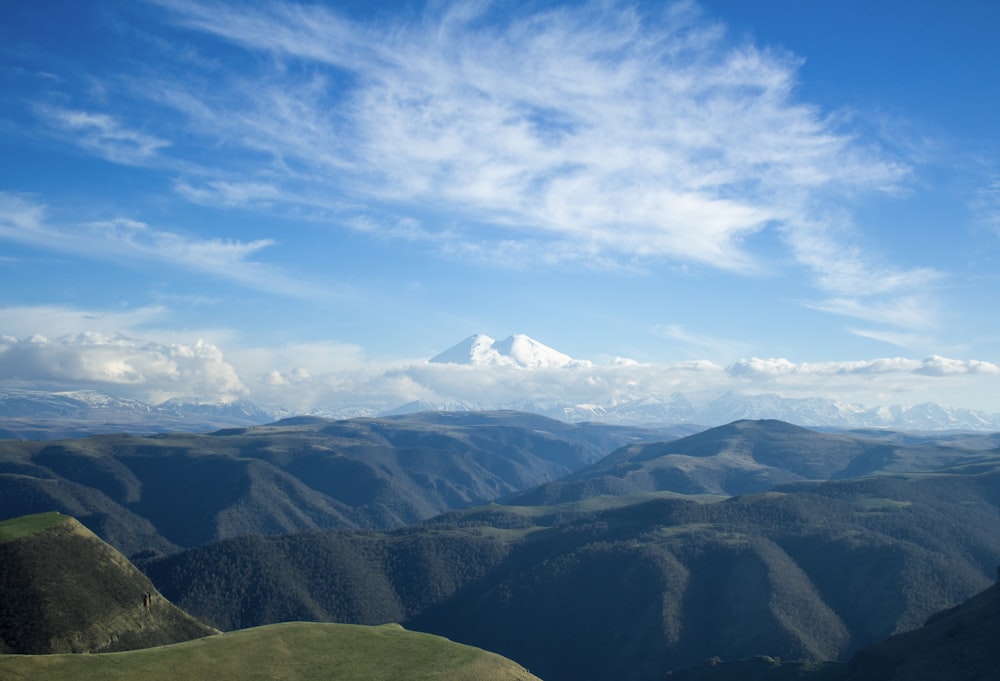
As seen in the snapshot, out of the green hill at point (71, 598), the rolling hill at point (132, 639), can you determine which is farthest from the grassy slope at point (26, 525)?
the rolling hill at point (132, 639)

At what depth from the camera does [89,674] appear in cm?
12138

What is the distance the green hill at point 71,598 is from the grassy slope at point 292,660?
3355 cm

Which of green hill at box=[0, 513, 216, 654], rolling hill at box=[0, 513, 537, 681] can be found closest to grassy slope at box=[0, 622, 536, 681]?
rolling hill at box=[0, 513, 537, 681]

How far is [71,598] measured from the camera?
16862 centimetres

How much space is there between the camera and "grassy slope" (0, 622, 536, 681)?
123 m

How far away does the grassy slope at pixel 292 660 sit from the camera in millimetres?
123250

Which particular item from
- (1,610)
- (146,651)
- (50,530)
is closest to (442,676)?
(146,651)

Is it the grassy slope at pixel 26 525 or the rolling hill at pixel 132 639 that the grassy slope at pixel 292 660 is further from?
the grassy slope at pixel 26 525

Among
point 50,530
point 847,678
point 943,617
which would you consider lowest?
point 847,678

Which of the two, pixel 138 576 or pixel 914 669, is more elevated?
pixel 138 576

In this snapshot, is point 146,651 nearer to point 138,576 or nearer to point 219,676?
point 219,676

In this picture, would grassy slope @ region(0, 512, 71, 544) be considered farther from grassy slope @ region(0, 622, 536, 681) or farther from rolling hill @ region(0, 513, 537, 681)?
grassy slope @ region(0, 622, 536, 681)

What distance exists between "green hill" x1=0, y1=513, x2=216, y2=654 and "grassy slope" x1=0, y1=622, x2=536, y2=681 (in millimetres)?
33552

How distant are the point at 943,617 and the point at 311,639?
155153mm
